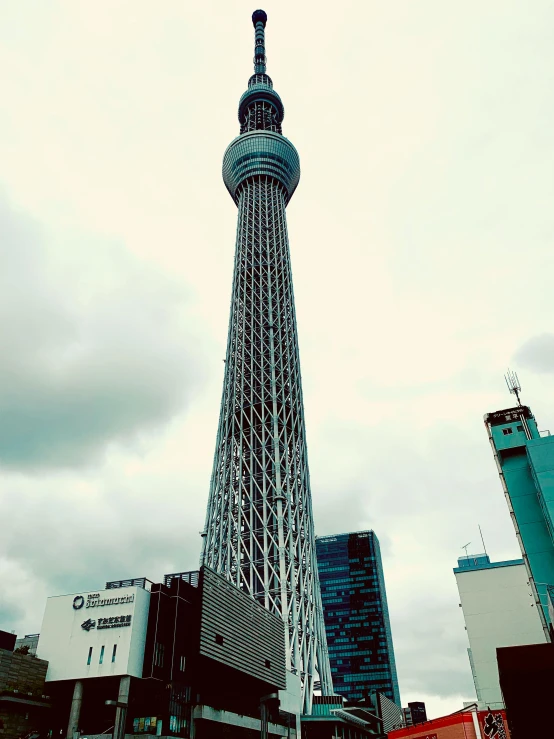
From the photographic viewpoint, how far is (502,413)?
6247cm

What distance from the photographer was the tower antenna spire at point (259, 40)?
153 meters

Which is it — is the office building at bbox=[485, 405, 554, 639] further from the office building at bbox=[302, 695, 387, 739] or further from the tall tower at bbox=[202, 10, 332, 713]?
the tall tower at bbox=[202, 10, 332, 713]

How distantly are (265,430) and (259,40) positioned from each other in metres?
116

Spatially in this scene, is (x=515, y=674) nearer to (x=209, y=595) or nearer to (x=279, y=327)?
(x=209, y=595)

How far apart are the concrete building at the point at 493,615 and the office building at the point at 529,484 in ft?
62.3

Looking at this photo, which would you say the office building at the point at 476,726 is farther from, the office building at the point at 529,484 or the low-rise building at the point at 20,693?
the low-rise building at the point at 20,693

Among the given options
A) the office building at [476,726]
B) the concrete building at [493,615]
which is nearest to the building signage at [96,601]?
the office building at [476,726]

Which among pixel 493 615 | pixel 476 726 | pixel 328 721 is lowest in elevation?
pixel 476 726

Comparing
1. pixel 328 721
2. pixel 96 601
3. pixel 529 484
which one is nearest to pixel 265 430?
pixel 328 721

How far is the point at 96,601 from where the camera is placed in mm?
47625

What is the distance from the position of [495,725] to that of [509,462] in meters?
24.4

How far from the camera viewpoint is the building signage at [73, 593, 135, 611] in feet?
153

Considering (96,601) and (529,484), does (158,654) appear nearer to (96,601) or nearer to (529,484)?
(96,601)

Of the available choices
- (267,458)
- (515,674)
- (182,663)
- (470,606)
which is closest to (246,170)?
(267,458)
